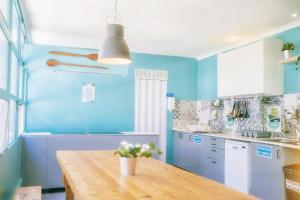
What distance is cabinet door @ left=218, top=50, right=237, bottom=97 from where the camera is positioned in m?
4.88

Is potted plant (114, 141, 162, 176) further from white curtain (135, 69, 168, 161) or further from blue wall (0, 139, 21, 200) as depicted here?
Answer: white curtain (135, 69, 168, 161)

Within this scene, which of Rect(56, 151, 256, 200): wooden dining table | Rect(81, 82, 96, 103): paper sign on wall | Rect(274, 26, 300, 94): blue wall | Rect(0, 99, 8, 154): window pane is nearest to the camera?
Rect(56, 151, 256, 200): wooden dining table

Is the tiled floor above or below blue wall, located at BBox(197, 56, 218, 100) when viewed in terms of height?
below

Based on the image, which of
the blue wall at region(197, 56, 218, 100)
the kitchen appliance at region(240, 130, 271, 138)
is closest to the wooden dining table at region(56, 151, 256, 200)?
the kitchen appliance at region(240, 130, 271, 138)

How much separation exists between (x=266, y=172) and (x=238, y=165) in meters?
0.53

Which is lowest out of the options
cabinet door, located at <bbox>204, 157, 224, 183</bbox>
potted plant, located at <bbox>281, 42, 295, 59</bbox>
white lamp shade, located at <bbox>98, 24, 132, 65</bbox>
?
cabinet door, located at <bbox>204, 157, 224, 183</bbox>

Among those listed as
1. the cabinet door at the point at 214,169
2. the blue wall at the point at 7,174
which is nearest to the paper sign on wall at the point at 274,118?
the cabinet door at the point at 214,169

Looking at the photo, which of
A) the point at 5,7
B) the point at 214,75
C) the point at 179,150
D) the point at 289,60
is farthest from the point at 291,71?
the point at 5,7

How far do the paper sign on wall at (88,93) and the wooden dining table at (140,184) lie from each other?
3103 millimetres

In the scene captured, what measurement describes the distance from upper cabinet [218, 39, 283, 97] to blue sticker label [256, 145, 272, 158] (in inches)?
33.9

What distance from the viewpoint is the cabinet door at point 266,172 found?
3.61 metres

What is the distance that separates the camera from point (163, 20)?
13.4 ft

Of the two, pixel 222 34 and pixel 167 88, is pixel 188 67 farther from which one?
pixel 222 34

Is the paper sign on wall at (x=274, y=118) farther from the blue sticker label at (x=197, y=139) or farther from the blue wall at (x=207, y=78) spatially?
the blue wall at (x=207, y=78)
